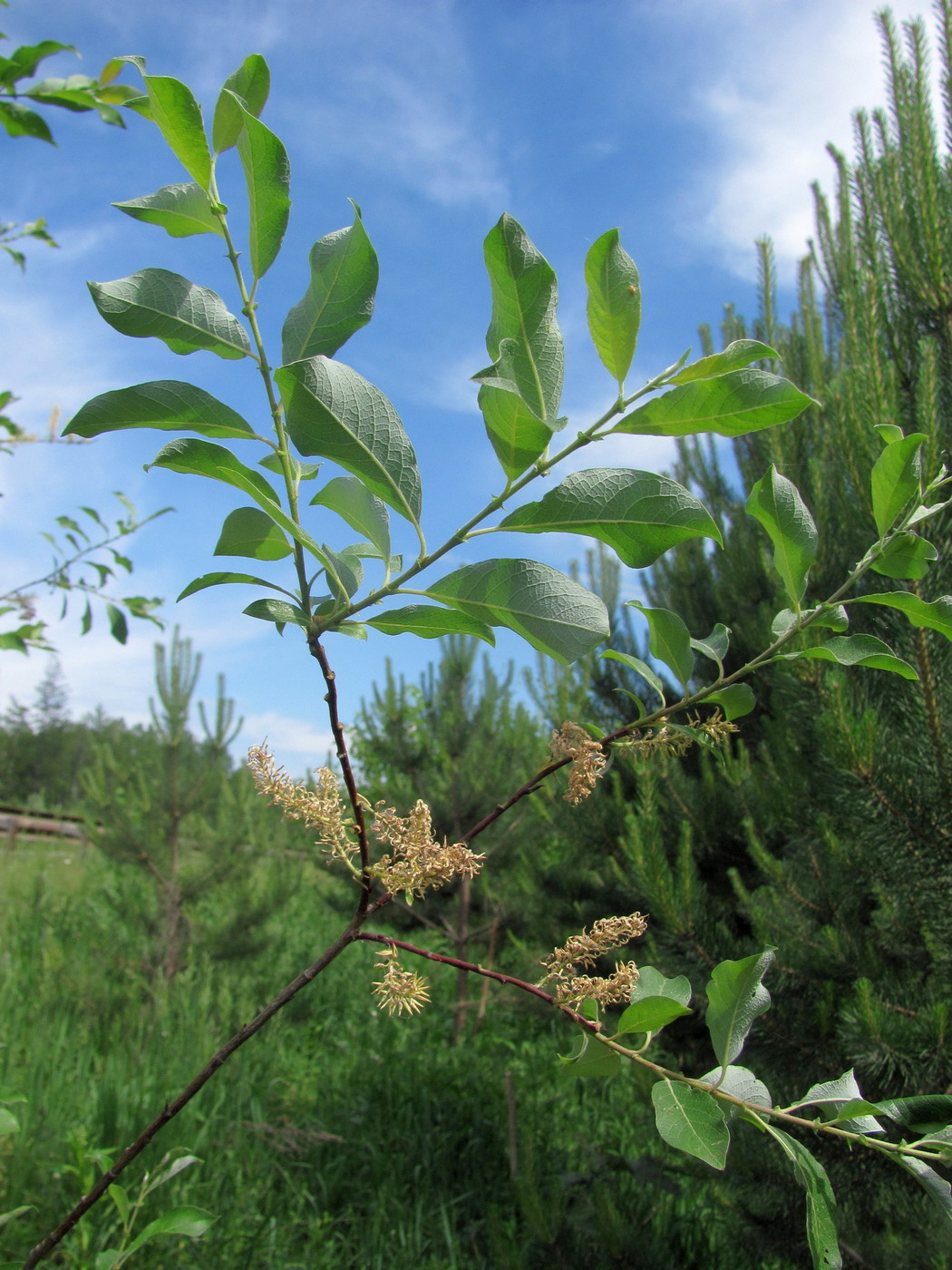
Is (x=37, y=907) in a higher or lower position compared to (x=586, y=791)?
higher

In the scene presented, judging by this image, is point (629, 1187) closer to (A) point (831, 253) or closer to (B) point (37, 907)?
(A) point (831, 253)

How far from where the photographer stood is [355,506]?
0.43m

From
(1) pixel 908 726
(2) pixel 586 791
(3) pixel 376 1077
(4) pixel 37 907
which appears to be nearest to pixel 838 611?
(2) pixel 586 791

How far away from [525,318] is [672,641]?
23 centimetres

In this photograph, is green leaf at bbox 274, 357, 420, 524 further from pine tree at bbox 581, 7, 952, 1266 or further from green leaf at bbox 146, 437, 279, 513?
pine tree at bbox 581, 7, 952, 1266

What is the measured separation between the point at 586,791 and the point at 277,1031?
4.16 meters

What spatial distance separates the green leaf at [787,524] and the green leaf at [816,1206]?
30cm

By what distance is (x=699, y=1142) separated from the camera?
404mm

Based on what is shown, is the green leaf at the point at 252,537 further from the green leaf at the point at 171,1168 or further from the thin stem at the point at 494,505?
the green leaf at the point at 171,1168

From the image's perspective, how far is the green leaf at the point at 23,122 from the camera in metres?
1.20

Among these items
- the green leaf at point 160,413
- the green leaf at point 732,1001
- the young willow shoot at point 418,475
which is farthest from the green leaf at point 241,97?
the green leaf at point 732,1001

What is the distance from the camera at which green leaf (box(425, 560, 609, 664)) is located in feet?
1.25

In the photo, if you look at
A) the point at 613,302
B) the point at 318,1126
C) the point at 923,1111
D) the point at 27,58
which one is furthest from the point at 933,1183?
the point at 318,1126

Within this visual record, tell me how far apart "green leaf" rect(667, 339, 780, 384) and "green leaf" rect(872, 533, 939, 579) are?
0.18 metres
